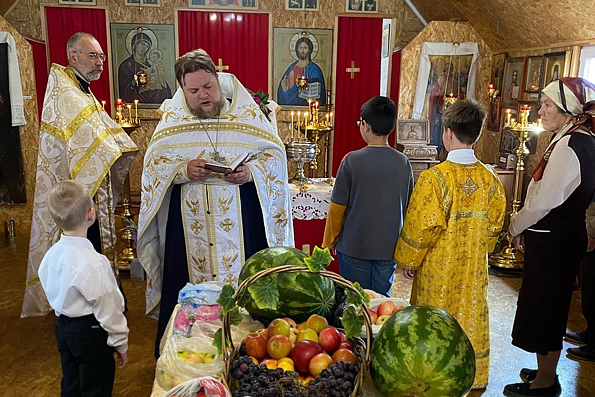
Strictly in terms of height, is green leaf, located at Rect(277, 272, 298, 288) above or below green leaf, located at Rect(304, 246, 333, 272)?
below

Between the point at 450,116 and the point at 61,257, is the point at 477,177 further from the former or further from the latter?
the point at 61,257

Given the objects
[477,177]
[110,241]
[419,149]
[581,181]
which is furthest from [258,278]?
[419,149]

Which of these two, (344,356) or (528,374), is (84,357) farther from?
(528,374)

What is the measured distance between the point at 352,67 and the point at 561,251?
5.38m

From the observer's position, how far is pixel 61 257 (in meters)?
2.06

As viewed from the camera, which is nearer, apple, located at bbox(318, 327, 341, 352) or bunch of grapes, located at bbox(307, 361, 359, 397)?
bunch of grapes, located at bbox(307, 361, 359, 397)

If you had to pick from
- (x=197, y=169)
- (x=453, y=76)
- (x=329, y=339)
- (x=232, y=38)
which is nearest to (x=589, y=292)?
(x=197, y=169)

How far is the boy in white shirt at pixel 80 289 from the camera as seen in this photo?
80.7 inches

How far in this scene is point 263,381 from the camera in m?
1.20

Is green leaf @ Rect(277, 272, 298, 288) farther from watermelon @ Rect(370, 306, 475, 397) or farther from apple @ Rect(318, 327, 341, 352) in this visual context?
watermelon @ Rect(370, 306, 475, 397)

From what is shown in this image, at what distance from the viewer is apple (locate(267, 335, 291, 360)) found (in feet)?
4.46

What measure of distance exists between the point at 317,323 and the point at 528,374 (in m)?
2.26

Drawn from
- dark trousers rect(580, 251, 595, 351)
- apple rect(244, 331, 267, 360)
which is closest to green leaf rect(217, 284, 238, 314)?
apple rect(244, 331, 267, 360)

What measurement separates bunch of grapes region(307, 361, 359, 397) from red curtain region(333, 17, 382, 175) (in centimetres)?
668
